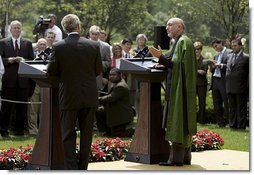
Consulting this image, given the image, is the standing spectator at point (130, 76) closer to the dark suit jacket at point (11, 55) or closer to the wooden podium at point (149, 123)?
the dark suit jacket at point (11, 55)

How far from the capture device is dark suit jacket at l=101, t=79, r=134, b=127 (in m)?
13.8

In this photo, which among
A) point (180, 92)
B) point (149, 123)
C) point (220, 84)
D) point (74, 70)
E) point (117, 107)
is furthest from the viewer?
point (220, 84)

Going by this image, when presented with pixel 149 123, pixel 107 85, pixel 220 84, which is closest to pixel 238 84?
pixel 220 84

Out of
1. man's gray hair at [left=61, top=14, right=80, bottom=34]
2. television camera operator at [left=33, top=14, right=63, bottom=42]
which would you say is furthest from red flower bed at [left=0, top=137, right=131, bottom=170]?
television camera operator at [left=33, top=14, right=63, bottom=42]

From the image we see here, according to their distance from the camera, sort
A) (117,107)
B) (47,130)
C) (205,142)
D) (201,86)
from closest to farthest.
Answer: (47,130) → (205,142) → (117,107) → (201,86)

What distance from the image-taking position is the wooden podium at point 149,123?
35.6 feet

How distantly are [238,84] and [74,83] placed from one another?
6.77 meters

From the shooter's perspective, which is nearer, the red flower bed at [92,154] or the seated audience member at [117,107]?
the red flower bed at [92,154]

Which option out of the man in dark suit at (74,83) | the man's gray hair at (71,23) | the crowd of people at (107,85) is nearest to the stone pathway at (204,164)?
the crowd of people at (107,85)

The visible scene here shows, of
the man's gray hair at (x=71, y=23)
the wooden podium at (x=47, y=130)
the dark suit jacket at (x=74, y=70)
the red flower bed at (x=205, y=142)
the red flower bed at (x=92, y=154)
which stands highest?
the man's gray hair at (x=71, y=23)

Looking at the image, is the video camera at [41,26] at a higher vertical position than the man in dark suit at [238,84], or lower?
higher

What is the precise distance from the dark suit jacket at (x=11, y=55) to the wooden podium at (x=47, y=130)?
11.8 feet

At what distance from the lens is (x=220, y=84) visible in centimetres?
1627

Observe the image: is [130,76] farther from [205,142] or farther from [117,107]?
[205,142]
